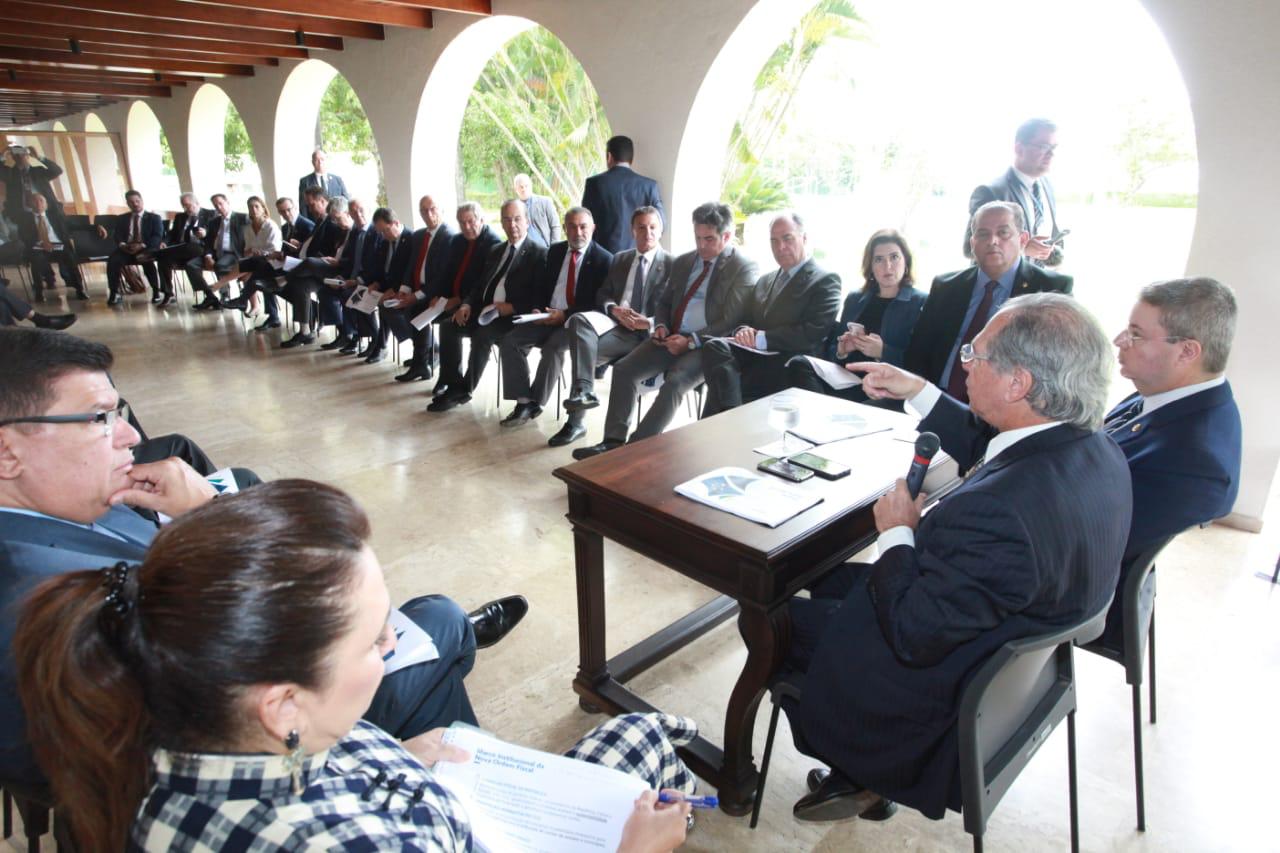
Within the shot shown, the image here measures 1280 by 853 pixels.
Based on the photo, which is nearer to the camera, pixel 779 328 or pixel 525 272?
pixel 779 328

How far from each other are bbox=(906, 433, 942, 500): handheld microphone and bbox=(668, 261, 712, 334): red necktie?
2491 millimetres

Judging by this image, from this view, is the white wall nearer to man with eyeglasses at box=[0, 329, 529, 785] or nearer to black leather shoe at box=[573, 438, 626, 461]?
black leather shoe at box=[573, 438, 626, 461]

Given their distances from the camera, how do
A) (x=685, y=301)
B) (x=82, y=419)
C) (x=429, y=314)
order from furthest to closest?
(x=429, y=314), (x=685, y=301), (x=82, y=419)

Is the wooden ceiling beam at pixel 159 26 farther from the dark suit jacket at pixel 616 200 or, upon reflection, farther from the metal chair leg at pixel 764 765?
the metal chair leg at pixel 764 765

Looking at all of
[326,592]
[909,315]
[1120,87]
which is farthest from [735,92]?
[1120,87]

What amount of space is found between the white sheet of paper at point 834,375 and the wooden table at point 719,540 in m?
0.66

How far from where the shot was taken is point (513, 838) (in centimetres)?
104

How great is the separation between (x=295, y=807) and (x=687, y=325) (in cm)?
339

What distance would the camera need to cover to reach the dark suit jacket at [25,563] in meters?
1.00

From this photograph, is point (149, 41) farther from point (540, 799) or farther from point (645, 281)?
A: point (540, 799)

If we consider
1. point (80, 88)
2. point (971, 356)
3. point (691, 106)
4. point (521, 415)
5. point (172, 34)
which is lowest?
point (521, 415)

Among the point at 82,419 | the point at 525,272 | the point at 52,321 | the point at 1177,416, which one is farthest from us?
the point at 52,321

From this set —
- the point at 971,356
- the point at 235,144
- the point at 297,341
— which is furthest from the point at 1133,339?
the point at 235,144

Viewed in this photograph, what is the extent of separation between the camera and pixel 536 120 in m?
11.0
